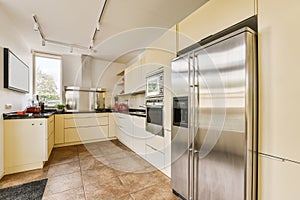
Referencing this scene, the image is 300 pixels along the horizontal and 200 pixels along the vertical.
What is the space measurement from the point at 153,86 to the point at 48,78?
3479 millimetres

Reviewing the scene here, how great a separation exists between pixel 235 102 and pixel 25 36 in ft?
13.9

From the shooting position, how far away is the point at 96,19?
266 cm

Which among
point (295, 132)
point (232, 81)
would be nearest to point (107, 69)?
point (232, 81)

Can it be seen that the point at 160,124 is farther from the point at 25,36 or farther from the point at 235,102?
the point at 25,36

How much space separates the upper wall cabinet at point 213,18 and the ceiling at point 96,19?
71cm

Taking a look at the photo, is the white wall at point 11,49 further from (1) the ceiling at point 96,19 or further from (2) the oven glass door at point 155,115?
(2) the oven glass door at point 155,115

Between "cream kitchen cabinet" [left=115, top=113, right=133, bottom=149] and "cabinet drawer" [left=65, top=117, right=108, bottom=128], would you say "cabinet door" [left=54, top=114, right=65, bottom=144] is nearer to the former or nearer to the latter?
"cabinet drawer" [left=65, top=117, right=108, bottom=128]

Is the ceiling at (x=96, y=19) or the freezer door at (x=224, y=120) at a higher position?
the ceiling at (x=96, y=19)

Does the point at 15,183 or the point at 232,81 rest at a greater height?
the point at 232,81

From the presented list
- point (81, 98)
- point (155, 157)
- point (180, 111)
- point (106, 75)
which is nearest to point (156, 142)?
point (155, 157)

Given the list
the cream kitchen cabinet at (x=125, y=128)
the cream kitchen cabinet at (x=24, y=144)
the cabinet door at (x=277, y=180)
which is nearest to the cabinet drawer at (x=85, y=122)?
the cream kitchen cabinet at (x=125, y=128)

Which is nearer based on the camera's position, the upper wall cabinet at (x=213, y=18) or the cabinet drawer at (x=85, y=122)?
the upper wall cabinet at (x=213, y=18)

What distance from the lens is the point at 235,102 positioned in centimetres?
120

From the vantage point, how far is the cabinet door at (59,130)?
12.7 feet
